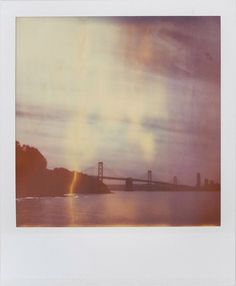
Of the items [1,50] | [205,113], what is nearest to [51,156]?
[1,50]

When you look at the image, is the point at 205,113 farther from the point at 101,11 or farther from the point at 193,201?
the point at 101,11

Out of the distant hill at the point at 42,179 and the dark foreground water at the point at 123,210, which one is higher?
the distant hill at the point at 42,179

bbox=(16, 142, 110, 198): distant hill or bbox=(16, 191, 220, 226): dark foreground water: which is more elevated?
bbox=(16, 142, 110, 198): distant hill

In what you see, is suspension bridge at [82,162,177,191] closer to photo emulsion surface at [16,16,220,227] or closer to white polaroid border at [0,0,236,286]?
photo emulsion surface at [16,16,220,227]

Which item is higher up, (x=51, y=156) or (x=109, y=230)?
(x=51, y=156)

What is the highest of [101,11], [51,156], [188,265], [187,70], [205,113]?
[101,11]

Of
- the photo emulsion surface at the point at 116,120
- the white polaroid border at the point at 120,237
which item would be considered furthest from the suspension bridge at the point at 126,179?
the white polaroid border at the point at 120,237

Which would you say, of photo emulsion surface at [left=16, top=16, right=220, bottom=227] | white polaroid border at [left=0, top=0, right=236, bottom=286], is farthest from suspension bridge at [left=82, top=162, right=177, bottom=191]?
white polaroid border at [left=0, top=0, right=236, bottom=286]

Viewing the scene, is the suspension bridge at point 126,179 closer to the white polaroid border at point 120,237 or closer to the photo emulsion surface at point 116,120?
the photo emulsion surface at point 116,120
